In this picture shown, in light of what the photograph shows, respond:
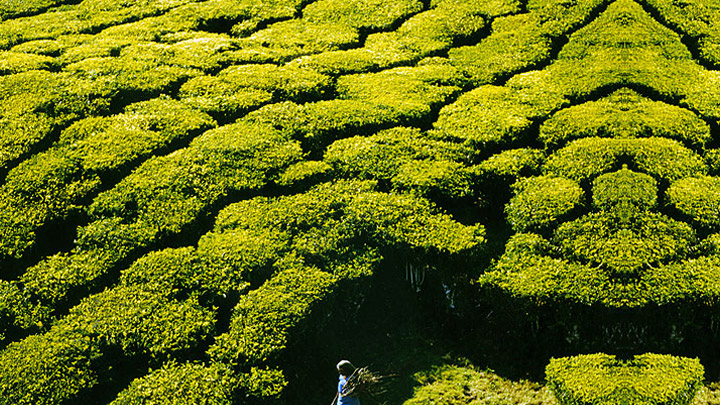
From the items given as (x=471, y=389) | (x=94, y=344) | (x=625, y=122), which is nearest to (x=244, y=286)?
(x=94, y=344)

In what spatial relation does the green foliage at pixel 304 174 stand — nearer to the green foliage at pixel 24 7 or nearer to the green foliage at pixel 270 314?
the green foliage at pixel 270 314

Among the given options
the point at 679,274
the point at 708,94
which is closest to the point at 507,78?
the point at 708,94

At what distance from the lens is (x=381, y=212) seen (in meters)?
11.4

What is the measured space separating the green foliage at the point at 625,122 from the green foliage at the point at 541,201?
3.69ft

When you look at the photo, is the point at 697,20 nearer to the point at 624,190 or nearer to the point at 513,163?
the point at 513,163

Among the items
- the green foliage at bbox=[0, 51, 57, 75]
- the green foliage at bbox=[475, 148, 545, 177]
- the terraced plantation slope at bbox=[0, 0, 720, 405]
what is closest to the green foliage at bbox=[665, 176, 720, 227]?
the terraced plantation slope at bbox=[0, 0, 720, 405]

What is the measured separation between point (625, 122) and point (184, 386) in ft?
25.1

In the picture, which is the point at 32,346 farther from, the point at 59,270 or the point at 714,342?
the point at 714,342

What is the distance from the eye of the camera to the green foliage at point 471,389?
9602mm

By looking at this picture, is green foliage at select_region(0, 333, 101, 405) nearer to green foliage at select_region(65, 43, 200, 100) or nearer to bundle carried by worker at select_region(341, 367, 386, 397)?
bundle carried by worker at select_region(341, 367, 386, 397)

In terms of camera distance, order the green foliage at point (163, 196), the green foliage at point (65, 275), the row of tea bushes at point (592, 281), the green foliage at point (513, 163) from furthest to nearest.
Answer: the green foliage at point (513, 163)
the green foliage at point (163, 196)
the green foliage at point (65, 275)
the row of tea bushes at point (592, 281)

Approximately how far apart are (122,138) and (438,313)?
6570 millimetres

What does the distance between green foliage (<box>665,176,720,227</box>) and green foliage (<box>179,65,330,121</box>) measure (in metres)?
6.45

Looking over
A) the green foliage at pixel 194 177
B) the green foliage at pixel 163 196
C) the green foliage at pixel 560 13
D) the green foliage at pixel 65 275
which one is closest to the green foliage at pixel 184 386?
the green foliage at pixel 65 275
